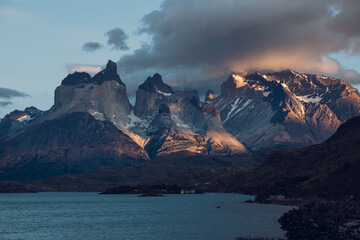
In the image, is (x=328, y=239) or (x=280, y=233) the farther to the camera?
(x=280, y=233)

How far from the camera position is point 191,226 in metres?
179

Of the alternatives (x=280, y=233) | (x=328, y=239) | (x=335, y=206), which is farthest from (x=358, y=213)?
(x=328, y=239)

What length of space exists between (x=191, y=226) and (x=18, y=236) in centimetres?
5902

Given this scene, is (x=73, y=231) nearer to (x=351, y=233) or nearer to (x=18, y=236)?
(x=18, y=236)

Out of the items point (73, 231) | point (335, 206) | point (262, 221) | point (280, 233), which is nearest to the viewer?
point (335, 206)

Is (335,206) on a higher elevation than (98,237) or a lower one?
higher

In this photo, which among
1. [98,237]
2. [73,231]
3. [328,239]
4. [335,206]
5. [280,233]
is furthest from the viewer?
[73,231]

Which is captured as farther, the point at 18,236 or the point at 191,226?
the point at 191,226

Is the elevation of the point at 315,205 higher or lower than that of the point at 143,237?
higher

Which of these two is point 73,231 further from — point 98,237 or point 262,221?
point 262,221

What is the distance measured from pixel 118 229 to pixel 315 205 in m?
76.9

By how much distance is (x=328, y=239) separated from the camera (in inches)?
4368

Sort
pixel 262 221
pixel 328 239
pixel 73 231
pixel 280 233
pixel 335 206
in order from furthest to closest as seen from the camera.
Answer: pixel 262 221 → pixel 73 231 → pixel 280 233 → pixel 335 206 → pixel 328 239

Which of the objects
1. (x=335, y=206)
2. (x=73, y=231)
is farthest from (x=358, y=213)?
(x=73, y=231)
